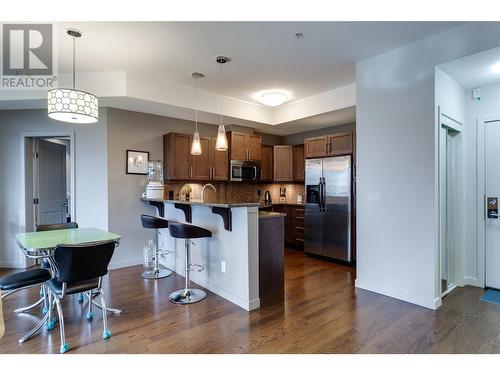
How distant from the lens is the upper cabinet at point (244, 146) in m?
5.50

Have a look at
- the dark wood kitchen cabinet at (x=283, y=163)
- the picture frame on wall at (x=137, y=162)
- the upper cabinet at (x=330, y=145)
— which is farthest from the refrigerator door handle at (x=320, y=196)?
the picture frame on wall at (x=137, y=162)

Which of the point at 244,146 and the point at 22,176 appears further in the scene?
the point at 244,146

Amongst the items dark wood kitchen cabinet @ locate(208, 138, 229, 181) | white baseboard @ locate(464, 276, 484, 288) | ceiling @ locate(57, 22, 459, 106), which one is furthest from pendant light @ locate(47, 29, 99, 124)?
white baseboard @ locate(464, 276, 484, 288)

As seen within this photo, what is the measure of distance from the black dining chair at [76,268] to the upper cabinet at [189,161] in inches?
101

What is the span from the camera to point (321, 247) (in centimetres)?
500

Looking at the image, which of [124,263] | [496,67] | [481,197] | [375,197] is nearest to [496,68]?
[496,67]

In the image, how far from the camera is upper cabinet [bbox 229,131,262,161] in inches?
216

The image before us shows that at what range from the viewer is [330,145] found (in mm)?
4852

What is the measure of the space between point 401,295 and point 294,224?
2905mm

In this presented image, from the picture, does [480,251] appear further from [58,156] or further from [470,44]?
[58,156]

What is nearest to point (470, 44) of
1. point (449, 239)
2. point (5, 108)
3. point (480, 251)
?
point (449, 239)

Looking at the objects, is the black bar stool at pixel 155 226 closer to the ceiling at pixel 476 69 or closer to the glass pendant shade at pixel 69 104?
the glass pendant shade at pixel 69 104

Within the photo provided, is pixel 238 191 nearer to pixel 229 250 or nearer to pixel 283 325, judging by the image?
pixel 229 250

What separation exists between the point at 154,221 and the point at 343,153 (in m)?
3.02
